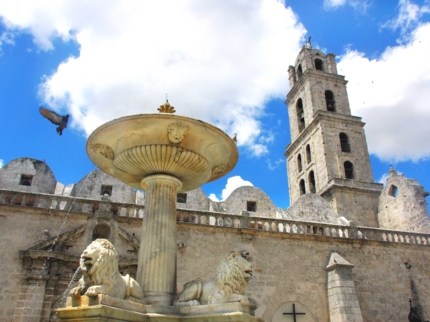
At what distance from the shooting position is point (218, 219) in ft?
47.2

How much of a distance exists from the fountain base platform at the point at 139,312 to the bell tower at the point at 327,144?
1669 centimetres

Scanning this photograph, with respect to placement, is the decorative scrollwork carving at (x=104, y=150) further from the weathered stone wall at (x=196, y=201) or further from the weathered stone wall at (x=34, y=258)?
the weathered stone wall at (x=196, y=201)

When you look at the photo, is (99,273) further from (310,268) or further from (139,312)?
(310,268)

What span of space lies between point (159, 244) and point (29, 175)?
1195cm

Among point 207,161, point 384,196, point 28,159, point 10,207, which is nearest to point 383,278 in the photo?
point 384,196

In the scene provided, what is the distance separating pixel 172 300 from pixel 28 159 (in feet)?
42.4

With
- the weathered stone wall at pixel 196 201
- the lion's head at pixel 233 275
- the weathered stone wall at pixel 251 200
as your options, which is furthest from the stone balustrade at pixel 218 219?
the lion's head at pixel 233 275

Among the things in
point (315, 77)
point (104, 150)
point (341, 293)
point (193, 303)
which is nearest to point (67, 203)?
point (104, 150)

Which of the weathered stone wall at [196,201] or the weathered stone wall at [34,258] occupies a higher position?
the weathered stone wall at [196,201]

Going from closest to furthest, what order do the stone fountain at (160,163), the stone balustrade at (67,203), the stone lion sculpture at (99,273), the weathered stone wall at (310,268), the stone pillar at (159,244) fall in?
the stone lion sculpture at (99,273)
the stone pillar at (159,244)
the stone fountain at (160,163)
the stone balustrade at (67,203)
the weathered stone wall at (310,268)

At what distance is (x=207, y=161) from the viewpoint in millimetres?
7098

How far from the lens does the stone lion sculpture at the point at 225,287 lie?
5.48 m

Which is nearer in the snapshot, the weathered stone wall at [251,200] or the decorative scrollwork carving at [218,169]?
the decorative scrollwork carving at [218,169]

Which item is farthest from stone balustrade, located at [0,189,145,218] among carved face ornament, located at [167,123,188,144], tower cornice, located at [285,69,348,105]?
tower cornice, located at [285,69,348,105]
